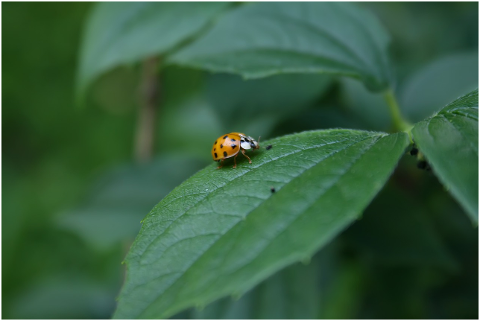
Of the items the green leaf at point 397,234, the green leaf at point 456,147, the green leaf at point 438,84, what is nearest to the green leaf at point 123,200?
the green leaf at point 397,234

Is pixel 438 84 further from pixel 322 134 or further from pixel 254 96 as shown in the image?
pixel 322 134

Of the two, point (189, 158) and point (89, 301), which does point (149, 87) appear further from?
point (89, 301)

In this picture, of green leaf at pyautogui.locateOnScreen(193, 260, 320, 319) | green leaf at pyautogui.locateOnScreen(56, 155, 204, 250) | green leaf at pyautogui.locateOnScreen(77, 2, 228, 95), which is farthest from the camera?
green leaf at pyautogui.locateOnScreen(56, 155, 204, 250)

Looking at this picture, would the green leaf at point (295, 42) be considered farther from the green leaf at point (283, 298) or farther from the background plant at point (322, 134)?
the green leaf at point (283, 298)

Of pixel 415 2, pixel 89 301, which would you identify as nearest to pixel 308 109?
pixel 415 2

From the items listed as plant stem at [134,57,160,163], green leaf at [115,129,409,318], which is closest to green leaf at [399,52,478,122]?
green leaf at [115,129,409,318]

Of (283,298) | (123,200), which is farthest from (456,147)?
(123,200)

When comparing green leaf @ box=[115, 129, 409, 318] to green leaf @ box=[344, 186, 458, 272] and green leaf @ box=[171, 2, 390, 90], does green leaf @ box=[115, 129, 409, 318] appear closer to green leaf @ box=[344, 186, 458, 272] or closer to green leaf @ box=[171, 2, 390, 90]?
green leaf @ box=[171, 2, 390, 90]
